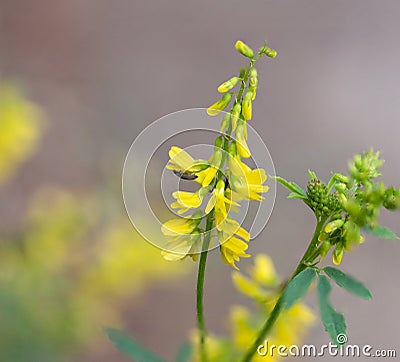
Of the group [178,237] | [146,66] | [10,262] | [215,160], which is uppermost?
[146,66]

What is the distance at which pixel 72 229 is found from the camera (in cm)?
232

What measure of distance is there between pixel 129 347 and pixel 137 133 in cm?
288

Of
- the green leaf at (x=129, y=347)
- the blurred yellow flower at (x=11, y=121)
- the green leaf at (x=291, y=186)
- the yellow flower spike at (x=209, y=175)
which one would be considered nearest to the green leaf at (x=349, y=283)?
the green leaf at (x=291, y=186)

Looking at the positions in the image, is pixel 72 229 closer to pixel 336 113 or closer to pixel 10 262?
pixel 10 262

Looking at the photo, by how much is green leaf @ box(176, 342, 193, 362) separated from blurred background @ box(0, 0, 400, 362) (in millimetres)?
995

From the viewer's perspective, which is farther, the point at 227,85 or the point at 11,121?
the point at 11,121

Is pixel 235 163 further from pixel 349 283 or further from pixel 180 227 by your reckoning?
pixel 349 283

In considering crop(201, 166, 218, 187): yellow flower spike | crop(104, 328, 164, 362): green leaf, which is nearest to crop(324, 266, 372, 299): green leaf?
crop(201, 166, 218, 187): yellow flower spike

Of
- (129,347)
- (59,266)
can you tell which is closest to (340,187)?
(129,347)

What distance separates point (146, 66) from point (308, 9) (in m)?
1.52

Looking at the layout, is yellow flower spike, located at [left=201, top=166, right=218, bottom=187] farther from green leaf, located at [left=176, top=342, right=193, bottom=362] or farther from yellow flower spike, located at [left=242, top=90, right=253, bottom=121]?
green leaf, located at [left=176, top=342, right=193, bottom=362]

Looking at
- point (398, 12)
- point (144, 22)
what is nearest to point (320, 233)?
point (144, 22)

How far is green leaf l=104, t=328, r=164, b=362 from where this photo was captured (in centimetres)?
105

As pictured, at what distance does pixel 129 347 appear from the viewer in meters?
1.06
